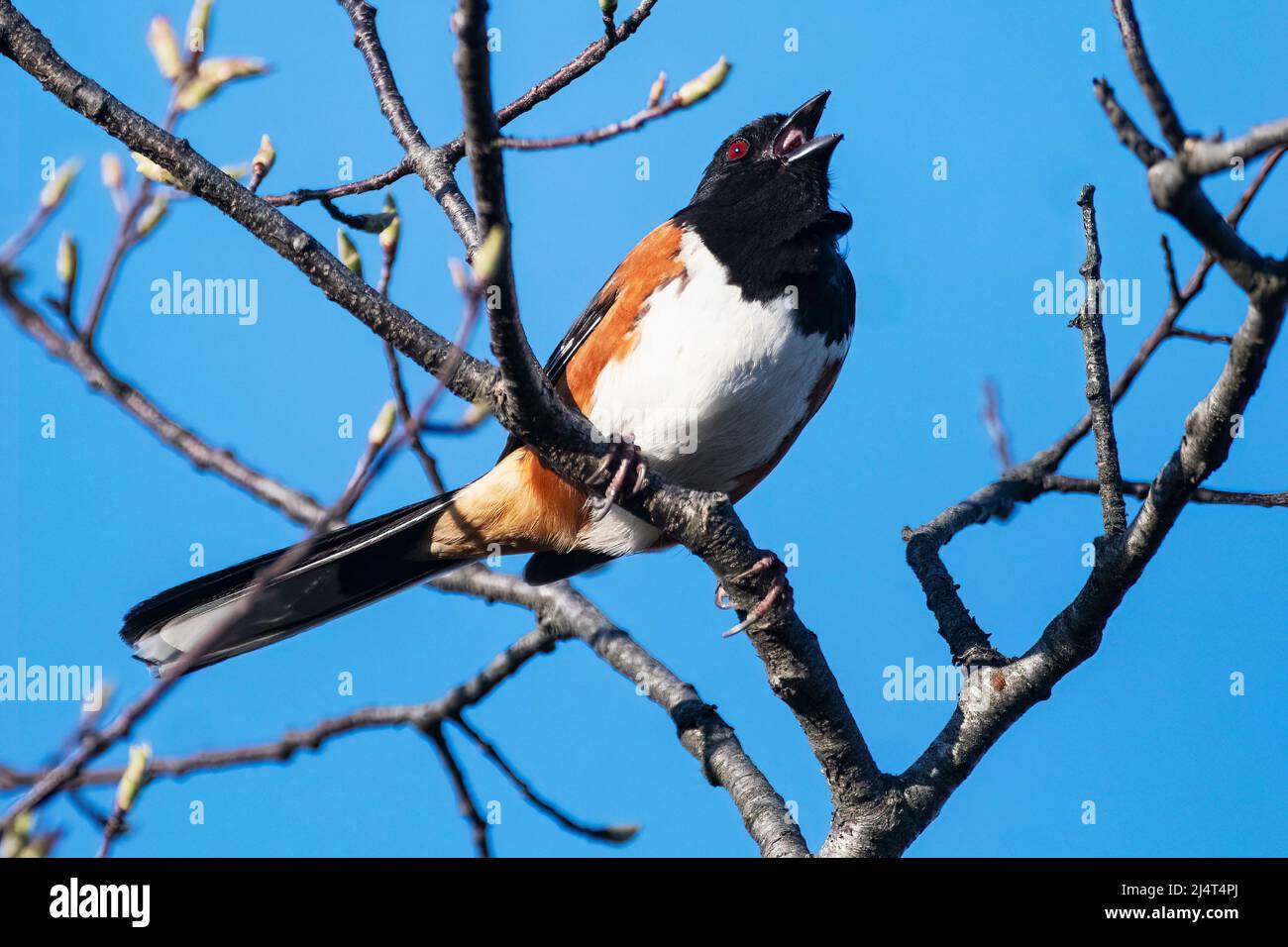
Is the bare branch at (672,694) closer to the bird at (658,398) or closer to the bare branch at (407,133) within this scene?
the bird at (658,398)

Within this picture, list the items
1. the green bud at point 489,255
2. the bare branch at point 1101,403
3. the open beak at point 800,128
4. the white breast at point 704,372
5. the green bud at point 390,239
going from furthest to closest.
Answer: the open beak at point 800,128 < the white breast at point 704,372 < the bare branch at point 1101,403 < the green bud at point 390,239 < the green bud at point 489,255

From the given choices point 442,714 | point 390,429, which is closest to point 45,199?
point 390,429

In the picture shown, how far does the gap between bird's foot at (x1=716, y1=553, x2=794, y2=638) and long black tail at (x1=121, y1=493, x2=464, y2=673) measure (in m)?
1.05

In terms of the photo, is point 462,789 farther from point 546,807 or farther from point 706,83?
point 706,83

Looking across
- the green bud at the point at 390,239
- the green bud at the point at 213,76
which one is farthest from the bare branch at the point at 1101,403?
the green bud at the point at 213,76

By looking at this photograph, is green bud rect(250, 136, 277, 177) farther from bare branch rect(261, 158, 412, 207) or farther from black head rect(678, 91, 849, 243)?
black head rect(678, 91, 849, 243)

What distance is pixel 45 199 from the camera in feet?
5.48

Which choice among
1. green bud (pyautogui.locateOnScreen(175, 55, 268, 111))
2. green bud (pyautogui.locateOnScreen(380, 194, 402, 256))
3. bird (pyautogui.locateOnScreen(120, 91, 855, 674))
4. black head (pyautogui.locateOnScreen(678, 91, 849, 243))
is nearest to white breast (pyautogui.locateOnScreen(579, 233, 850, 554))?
bird (pyautogui.locateOnScreen(120, 91, 855, 674))

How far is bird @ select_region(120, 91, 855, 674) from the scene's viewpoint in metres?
2.82

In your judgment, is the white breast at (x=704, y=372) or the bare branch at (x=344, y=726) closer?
the bare branch at (x=344, y=726)

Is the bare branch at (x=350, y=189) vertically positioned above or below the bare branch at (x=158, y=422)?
above

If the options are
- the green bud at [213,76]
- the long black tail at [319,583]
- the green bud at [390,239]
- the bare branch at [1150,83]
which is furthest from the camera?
the long black tail at [319,583]

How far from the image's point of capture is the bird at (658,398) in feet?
9.25
